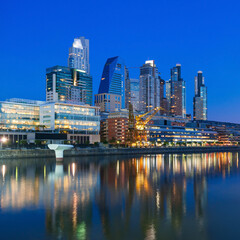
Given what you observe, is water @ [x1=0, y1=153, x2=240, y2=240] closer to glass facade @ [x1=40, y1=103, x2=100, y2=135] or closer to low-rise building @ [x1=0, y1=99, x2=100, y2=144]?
low-rise building @ [x1=0, y1=99, x2=100, y2=144]

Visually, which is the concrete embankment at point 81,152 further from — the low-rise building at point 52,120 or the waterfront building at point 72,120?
the waterfront building at point 72,120

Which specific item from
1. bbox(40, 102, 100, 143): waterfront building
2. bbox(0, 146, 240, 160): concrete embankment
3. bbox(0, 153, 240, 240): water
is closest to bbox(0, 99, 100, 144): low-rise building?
bbox(40, 102, 100, 143): waterfront building

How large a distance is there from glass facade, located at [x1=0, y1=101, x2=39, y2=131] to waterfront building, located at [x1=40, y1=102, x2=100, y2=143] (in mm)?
4201

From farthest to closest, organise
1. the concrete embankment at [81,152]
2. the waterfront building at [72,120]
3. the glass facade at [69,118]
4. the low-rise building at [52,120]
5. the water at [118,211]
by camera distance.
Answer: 1. the glass facade at [69,118]
2. the waterfront building at [72,120]
3. the low-rise building at [52,120]
4. the concrete embankment at [81,152]
5. the water at [118,211]

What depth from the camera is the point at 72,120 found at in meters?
137

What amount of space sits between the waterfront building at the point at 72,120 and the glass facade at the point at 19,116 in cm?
420

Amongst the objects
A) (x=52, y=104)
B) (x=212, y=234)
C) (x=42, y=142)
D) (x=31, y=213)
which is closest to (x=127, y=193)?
(x=31, y=213)

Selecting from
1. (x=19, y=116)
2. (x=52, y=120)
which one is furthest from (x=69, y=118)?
(x=19, y=116)

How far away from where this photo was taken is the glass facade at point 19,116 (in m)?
133

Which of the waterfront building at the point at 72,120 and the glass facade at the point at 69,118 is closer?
the waterfront building at the point at 72,120

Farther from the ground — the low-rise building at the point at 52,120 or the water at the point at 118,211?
the low-rise building at the point at 52,120

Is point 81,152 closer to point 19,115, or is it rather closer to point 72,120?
point 72,120

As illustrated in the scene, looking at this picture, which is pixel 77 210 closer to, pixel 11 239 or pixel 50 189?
pixel 11 239

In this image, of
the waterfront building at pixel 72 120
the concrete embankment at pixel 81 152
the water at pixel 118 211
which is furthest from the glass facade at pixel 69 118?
the water at pixel 118 211
